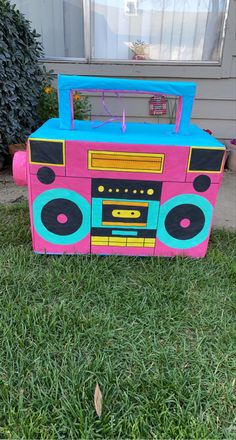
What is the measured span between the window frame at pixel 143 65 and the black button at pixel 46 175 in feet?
6.53

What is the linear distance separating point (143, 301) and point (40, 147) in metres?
0.75

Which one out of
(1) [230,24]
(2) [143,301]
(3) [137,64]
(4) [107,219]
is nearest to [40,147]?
(4) [107,219]

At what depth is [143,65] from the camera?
3.12 meters

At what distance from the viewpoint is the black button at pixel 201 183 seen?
5.03 feet

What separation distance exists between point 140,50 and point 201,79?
0.62 meters

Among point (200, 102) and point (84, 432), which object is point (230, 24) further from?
point (84, 432)

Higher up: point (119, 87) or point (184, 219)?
point (119, 87)

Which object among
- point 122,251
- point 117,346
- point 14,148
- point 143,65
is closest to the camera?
point 117,346

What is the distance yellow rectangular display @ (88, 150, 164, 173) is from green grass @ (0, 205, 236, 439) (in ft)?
1.42

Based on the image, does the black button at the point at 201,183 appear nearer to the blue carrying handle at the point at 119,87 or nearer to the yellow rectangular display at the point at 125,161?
the yellow rectangular display at the point at 125,161

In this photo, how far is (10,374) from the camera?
105 cm

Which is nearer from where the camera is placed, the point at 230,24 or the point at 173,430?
the point at 173,430

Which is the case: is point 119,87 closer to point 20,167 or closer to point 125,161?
point 125,161

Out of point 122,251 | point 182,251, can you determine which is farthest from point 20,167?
point 182,251
